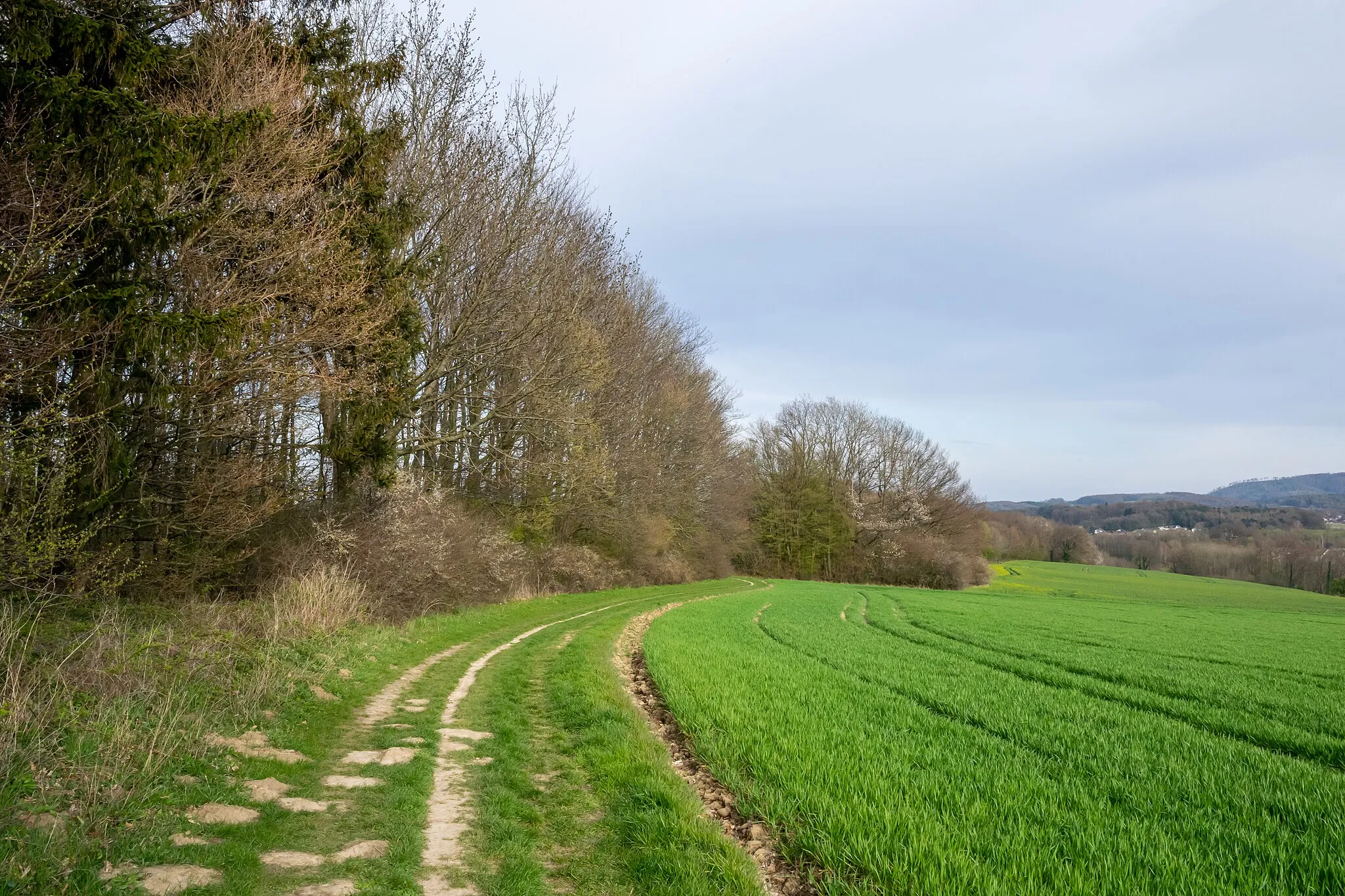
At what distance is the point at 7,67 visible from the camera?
27.2 ft

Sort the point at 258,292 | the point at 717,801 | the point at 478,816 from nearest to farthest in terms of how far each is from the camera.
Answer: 1. the point at 478,816
2. the point at 717,801
3. the point at 258,292

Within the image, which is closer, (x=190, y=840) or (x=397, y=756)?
(x=190, y=840)

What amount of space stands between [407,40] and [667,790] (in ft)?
65.0

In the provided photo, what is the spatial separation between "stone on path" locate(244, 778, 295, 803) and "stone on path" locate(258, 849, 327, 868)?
944 millimetres

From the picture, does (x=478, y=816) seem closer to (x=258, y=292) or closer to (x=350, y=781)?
(x=350, y=781)

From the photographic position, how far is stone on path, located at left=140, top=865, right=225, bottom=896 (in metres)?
3.98

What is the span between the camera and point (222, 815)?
508 centimetres

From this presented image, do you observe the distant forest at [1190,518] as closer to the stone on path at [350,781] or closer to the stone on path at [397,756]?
the stone on path at [397,756]

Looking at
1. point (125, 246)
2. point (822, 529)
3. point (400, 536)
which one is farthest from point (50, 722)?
point (822, 529)

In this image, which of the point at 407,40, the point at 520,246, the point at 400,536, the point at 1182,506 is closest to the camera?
the point at 400,536

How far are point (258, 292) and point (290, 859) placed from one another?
917 cm

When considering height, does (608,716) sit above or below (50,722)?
below

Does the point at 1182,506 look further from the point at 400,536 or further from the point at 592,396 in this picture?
the point at 400,536

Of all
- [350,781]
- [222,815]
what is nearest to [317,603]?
[350,781]
